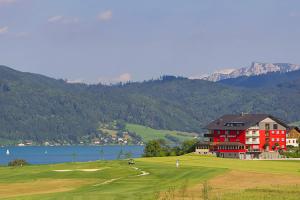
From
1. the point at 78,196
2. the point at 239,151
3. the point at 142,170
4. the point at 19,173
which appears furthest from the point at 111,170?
the point at 239,151

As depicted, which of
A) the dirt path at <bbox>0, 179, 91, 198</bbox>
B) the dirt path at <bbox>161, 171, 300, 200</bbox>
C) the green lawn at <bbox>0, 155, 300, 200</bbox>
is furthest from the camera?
the dirt path at <bbox>0, 179, 91, 198</bbox>

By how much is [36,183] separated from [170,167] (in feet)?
88.9

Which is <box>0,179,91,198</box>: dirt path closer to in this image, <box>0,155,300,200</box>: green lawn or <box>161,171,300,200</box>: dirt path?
<box>0,155,300,200</box>: green lawn

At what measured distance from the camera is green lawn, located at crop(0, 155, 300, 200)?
92394 millimetres

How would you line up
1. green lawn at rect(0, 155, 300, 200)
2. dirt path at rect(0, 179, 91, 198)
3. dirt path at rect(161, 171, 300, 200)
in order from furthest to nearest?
dirt path at rect(0, 179, 91, 198), green lawn at rect(0, 155, 300, 200), dirt path at rect(161, 171, 300, 200)

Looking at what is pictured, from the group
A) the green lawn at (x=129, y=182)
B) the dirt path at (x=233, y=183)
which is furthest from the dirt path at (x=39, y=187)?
the dirt path at (x=233, y=183)

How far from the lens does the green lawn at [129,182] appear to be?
303 ft

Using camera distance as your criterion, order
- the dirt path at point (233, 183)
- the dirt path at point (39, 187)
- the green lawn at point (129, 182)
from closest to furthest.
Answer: the dirt path at point (233, 183)
the green lawn at point (129, 182)
the dirt path at point (39, 187)

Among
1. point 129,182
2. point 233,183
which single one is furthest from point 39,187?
point 233,183

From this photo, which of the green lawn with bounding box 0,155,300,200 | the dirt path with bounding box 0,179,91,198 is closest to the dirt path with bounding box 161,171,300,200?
the green lawn with bounding box 0,155,300,200

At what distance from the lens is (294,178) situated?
113312 mm

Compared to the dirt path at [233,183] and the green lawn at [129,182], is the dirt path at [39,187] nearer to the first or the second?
the green lawn at [129,182]

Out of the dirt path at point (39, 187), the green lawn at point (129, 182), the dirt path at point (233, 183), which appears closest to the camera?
the dirt path at point (233, 183)

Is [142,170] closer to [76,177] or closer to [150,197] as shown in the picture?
[76,177]
